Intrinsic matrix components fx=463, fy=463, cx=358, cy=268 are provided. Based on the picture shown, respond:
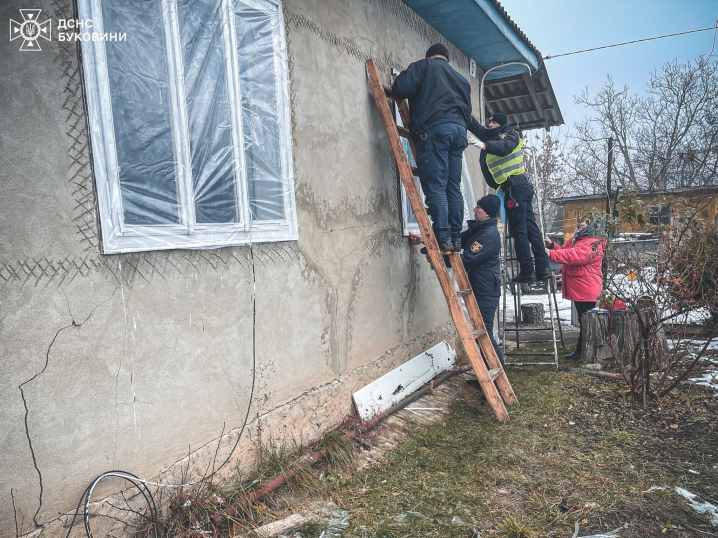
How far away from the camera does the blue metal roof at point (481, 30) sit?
546 centimetres

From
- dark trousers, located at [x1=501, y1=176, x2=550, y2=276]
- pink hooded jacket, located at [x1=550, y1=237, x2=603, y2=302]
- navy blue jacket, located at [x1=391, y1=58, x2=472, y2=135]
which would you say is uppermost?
navy blue jacket, located at [x1=391, y1=58, x2=472, y2=135]

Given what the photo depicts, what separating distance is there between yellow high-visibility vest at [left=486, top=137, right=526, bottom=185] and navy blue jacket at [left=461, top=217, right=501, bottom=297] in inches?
43.5

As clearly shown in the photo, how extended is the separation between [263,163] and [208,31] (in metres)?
0.85

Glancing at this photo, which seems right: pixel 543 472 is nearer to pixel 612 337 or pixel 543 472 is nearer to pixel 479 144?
pixel 612 337

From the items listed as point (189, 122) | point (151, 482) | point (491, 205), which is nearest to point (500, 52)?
point (491, 205)

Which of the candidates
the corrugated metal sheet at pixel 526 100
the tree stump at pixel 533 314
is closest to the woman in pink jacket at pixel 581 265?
the tree stump at pixel 533 314

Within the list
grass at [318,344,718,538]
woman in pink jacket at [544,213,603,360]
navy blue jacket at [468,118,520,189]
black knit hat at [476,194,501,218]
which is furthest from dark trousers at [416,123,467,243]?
woman in pink jacket at [544,213,603,360]

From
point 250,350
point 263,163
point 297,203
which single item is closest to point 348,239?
point 297,203

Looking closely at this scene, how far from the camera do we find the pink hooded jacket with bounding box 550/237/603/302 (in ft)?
19.4

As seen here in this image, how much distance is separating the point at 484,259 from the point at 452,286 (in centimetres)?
82

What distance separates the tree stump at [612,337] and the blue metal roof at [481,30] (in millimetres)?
3932

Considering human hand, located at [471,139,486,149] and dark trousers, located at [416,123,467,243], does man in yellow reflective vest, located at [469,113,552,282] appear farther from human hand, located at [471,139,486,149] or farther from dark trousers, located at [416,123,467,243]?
dark trousers, located at [416,123,467,243]

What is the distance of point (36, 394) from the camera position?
A: 76.8 inches

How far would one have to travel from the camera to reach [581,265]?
19.9 feet
